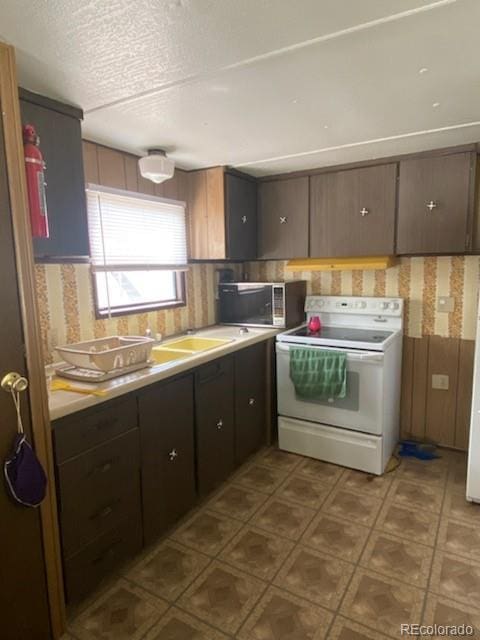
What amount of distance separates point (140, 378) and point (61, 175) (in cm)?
96

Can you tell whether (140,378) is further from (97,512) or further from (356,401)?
(356,401)

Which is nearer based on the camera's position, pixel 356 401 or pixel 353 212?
pixel 356 401

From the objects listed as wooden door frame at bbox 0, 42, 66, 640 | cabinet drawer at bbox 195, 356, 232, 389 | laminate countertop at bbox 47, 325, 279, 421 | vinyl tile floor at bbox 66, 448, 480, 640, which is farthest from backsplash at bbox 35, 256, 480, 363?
vinyl tile floor at bbox 66, 448, 480, 640

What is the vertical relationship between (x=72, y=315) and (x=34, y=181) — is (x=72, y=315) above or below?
below

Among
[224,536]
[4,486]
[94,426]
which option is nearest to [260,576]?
[224,536]

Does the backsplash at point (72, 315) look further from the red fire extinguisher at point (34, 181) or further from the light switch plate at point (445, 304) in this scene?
the light switch plate at point (445, 304)

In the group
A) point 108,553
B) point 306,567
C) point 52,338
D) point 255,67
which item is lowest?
point 306,567

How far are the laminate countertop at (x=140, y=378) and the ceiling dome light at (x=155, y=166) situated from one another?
107 centimetres

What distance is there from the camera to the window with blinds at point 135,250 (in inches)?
90.3

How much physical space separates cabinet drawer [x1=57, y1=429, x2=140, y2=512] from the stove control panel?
6.31ft

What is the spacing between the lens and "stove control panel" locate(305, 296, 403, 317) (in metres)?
2.92

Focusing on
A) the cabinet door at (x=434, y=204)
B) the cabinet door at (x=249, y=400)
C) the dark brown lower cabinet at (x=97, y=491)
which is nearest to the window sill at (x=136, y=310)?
the cabinet door at (x=249, y=400)

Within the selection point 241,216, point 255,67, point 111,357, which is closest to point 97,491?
point 111,357

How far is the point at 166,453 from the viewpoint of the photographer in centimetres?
198
